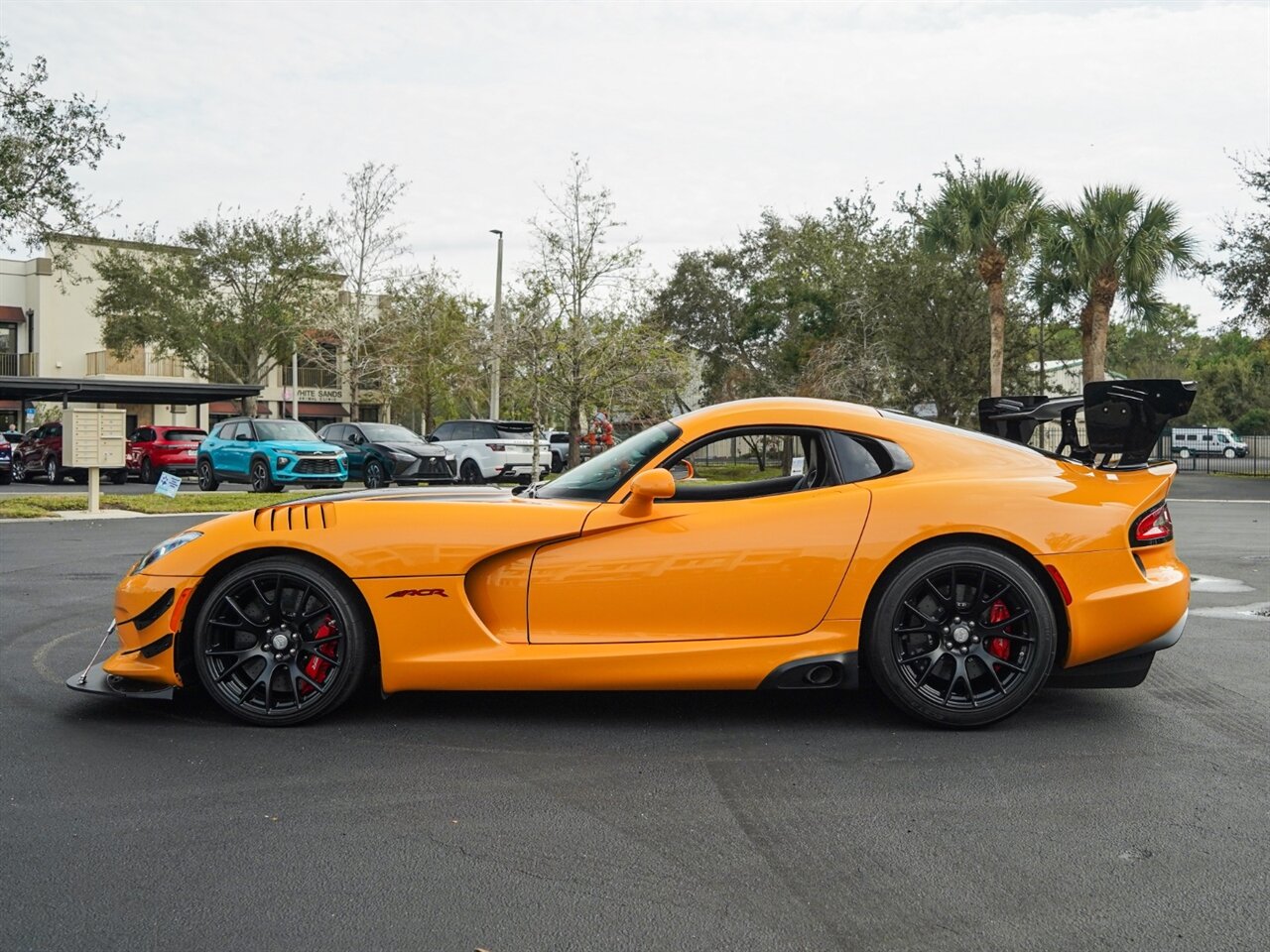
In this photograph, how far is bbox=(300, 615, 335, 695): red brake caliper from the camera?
486cm

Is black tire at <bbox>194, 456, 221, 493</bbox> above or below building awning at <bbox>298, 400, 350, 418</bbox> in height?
below

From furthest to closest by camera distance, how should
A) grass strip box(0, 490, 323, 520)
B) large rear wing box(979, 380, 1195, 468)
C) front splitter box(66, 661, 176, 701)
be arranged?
grass strip box(0, 490, 323, 520) < large rear wing box(979, 380, 1195, 468) < front splitter box(66, 661, 176, 701)

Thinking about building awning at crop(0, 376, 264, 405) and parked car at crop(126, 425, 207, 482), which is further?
parked car at crop(126, 425, 207, 482)

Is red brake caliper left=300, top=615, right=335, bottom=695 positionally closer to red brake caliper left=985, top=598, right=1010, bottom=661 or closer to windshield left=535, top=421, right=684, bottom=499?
windshield left=535, top=421, right=684, bottom=499

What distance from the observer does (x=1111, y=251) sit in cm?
2870

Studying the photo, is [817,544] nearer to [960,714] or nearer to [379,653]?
[960,714]

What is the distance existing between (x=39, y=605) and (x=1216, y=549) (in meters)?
11.0

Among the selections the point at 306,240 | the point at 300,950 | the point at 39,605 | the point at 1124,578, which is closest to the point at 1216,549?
the point at 1124,578

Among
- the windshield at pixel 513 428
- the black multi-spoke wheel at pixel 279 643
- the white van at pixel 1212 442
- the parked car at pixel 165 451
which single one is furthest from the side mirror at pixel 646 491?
the white van at pixel 1212 442

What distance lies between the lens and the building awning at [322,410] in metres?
61.7

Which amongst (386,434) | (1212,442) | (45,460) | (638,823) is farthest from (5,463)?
(1212,442)

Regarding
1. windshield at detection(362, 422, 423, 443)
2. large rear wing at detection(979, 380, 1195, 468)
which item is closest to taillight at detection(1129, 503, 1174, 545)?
large rear wing at detection(979, 380, 1195, 468)

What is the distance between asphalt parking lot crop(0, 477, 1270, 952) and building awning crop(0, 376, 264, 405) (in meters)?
19.9

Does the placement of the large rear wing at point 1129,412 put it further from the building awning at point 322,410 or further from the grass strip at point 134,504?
the building awning at point 322,410
